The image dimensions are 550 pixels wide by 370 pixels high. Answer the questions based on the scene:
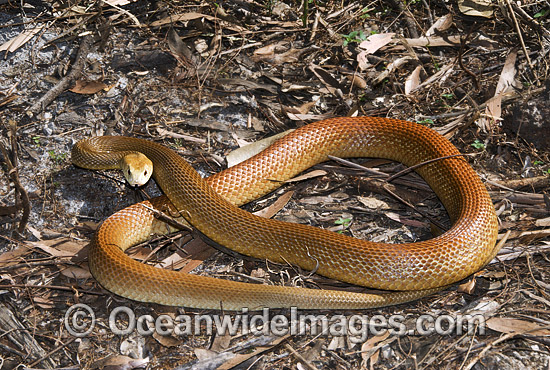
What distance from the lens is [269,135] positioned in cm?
777

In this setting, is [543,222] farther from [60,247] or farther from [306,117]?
[60,247]

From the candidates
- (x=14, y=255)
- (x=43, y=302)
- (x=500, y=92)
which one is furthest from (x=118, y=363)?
(x=500, y=92)

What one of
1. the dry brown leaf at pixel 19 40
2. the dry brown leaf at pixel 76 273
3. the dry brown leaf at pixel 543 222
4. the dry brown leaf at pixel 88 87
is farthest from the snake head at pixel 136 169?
the dry brown leaf at pixel 543 222

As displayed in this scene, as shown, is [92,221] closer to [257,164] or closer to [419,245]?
[257,164]

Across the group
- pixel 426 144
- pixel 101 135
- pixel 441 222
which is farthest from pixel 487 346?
pixel 101 135

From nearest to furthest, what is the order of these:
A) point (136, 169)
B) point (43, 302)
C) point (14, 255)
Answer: point (43, 302)
point (14, 255)
point (136, 169)

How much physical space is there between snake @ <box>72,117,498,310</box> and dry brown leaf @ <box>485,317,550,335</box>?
0.61 m

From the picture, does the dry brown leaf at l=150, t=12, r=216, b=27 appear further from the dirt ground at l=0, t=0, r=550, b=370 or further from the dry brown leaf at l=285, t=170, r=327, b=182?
the dry brown leaf at l=285, t=170, r=327, b=182

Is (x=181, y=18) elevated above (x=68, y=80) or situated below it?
above

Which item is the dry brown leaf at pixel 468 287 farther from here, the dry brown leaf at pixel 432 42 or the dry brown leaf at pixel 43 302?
the dry brown leaf at pixel 43 302

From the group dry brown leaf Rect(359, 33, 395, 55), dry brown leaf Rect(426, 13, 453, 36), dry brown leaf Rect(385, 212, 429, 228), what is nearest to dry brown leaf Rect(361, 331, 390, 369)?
dry brown leaf Rect(385, 212, 429, 228)

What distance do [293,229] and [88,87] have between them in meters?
4.03

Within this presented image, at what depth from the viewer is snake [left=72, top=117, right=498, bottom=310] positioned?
5.52 m

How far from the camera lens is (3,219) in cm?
657
